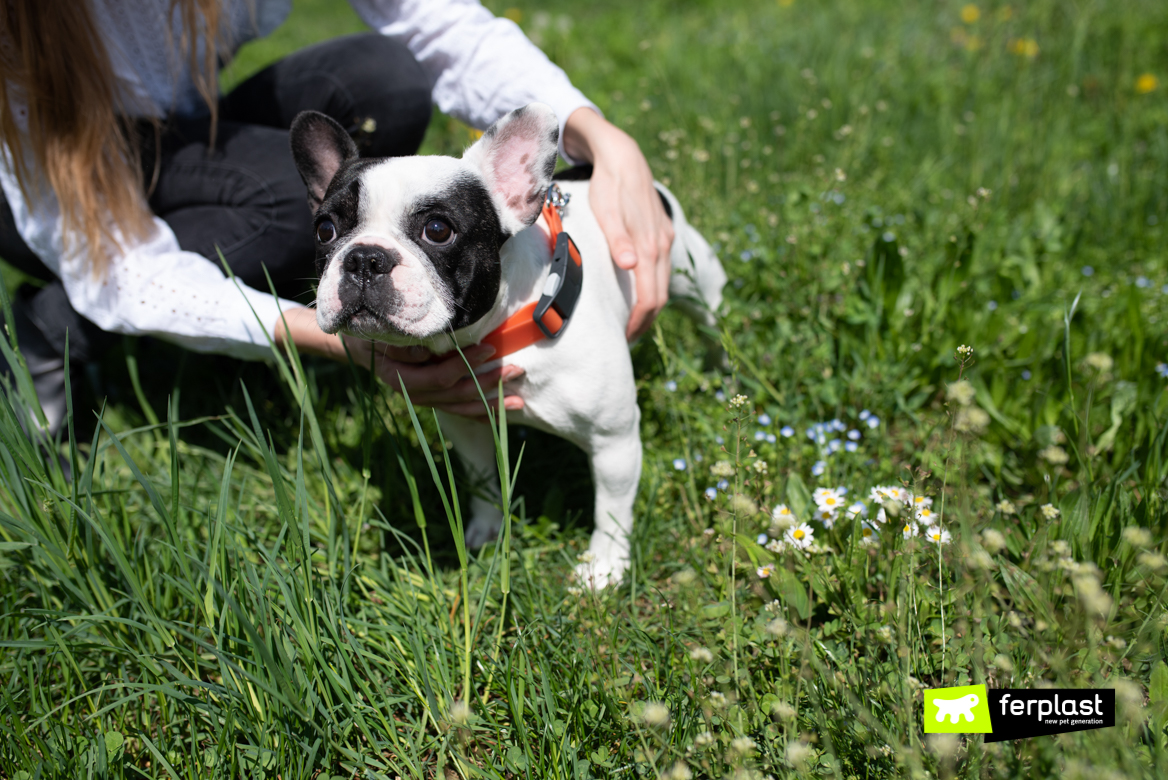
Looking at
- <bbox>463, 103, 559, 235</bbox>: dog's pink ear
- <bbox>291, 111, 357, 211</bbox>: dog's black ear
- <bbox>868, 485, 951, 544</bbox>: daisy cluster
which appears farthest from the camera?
<bbox>291, 111, 357, 211</bbox>: dog's black ear

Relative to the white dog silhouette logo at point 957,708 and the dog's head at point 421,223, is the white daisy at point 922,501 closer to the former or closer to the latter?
the white dog silhouette logo at point 957,708

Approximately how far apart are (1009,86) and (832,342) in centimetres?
232

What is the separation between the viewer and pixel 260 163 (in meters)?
2.20

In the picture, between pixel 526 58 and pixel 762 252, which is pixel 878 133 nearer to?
pixel 762 252

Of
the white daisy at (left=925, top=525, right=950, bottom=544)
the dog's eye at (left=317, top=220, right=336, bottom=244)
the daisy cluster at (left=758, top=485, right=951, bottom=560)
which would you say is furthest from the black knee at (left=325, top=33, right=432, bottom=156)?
the white daisy at (left=925, top=525, right=950, bottom=544)

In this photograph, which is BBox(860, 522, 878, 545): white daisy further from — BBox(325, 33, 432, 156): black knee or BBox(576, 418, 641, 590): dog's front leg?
BBox(325, 33, 432, 156): black knee

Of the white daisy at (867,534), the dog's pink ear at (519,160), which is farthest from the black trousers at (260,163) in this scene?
the white daisy at (867,534)

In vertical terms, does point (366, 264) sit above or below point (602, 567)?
above

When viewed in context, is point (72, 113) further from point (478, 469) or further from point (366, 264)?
point (478, 469)

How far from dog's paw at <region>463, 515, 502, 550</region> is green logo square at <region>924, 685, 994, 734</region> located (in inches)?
46.7

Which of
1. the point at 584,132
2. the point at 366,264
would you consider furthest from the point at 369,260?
the point at 584,132

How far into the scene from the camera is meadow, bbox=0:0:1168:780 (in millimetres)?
1226

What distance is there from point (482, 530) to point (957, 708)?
1.25 meters

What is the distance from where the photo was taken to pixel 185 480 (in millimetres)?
2115
